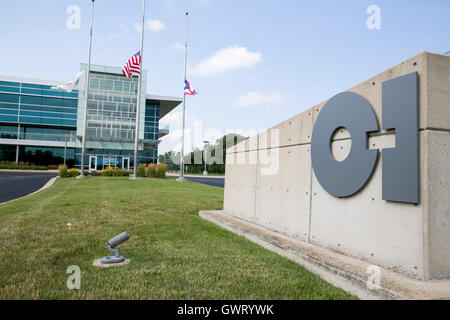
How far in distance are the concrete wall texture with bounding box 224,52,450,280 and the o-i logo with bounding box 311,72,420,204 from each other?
0.07 meters

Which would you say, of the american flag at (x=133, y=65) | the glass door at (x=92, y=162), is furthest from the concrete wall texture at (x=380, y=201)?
the glass door at (x=92, y=162)

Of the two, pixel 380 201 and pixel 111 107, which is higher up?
pixel 111 107

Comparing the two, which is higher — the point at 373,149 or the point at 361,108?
the point at 361,108

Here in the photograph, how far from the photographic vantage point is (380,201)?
3.74 m

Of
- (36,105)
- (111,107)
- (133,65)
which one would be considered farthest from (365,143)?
(36,105)

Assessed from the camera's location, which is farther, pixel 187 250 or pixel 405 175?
pixel 187 250

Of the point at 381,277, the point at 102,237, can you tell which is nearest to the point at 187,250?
the point at 102,237

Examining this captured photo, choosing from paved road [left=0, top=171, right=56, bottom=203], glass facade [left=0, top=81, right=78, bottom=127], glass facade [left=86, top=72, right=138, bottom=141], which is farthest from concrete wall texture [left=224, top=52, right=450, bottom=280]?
glass facade [left=0, top=81, right=78, bottom=127]

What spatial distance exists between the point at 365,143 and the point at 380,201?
2.49ft

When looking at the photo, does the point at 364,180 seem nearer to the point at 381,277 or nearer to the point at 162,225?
the point at 381,277

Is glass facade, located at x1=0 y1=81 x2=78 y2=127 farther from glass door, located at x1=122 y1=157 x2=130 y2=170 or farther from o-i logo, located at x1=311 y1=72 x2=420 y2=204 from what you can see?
o-i logo, located at x1=311 y1=72 x2=420 y2=204

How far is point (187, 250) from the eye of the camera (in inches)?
198

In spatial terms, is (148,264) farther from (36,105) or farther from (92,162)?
(36,105)

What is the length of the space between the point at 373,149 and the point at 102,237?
4907 millimetres
